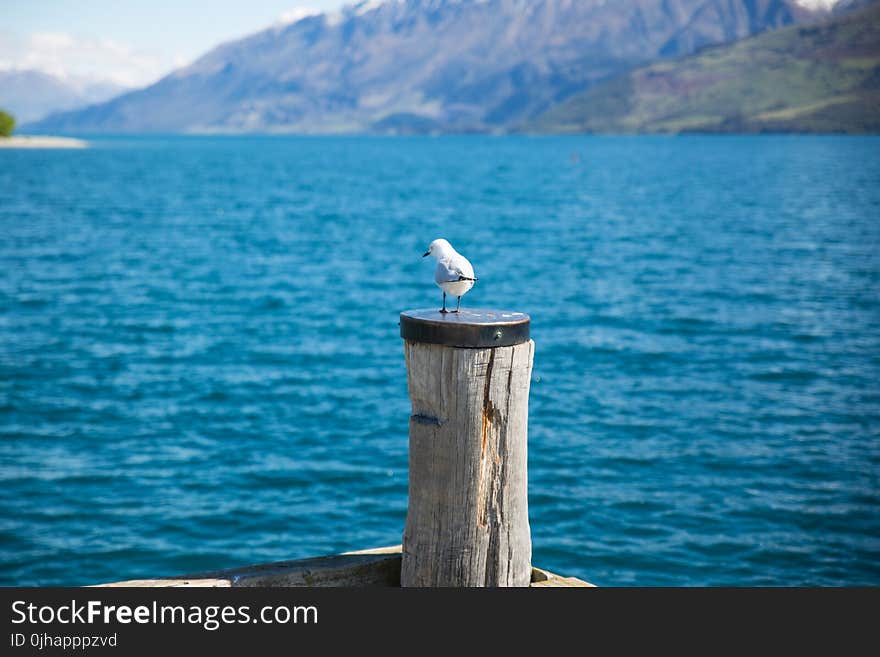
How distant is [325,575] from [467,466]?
1.40 m

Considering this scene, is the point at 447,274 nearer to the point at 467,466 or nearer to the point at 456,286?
the point at 456,286

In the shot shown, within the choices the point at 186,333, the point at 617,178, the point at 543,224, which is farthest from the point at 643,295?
the point at 617,178

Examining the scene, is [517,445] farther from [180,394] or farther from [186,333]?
[186,333]

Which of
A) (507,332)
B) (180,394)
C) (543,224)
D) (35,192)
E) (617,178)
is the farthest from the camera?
(617,178)

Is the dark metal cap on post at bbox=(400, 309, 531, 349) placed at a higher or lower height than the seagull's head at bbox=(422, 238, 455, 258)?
lower

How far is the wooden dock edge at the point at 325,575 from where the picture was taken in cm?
640

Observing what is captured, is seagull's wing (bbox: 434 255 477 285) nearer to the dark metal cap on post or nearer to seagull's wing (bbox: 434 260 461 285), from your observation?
seagull's wing (bbox: 434 260 461 285)

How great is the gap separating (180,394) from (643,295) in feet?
72.0

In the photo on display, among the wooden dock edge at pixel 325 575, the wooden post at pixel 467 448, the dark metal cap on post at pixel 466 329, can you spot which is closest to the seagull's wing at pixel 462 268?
the wooden post at pixel 467 448

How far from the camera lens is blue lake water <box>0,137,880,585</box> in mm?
17031

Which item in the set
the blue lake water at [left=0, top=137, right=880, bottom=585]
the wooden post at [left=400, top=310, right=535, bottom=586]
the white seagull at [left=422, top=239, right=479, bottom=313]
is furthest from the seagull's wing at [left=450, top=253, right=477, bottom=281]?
the blue lake water at [left=0, top=137, right=880, bottom=585]

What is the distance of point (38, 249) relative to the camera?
5419 cm

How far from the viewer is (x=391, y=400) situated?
2478cm

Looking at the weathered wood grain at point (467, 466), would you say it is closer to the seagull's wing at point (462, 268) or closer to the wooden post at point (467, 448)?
the wooden post at point (467, 448)
